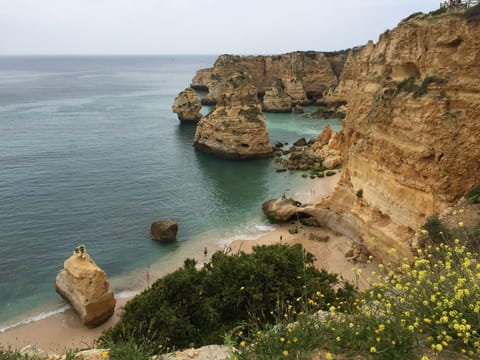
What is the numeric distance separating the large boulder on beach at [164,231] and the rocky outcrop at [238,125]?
2091cm

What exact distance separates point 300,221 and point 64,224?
18.1 m

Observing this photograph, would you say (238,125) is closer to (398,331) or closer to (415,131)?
(415,131)

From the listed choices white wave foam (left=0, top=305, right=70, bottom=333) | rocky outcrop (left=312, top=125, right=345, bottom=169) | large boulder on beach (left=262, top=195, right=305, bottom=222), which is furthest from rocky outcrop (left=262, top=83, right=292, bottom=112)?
white wave foam (left=0, top=305, right=70, bottom=333)

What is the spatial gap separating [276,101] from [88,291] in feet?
209

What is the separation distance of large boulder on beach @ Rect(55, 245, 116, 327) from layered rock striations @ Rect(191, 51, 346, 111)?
71.7 meters

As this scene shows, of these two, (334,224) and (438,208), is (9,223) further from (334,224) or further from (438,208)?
(438,208)

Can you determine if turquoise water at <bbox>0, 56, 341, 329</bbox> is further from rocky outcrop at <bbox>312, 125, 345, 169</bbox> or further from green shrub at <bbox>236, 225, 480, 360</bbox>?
green shrub at <bbox>236, 225, 480, 360</bbox>

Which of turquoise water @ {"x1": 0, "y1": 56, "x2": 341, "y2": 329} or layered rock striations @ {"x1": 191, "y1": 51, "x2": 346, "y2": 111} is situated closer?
turquoise water @ {"x1": 0, "y1": 56, "x2": 341, "y2": 329}

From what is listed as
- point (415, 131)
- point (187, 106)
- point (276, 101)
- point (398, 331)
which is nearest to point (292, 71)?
point (276, 101)

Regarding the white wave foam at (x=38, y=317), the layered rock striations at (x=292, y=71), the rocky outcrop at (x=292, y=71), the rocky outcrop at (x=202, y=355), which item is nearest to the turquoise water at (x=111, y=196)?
the white wave foam at (x=38, y=317)

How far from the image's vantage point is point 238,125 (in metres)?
45.5

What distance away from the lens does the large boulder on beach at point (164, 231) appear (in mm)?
26094

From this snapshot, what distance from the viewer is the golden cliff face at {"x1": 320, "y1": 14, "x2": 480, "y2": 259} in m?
16.4

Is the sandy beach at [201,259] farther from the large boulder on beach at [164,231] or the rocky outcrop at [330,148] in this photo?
the rocky outcrop at [330,148]
